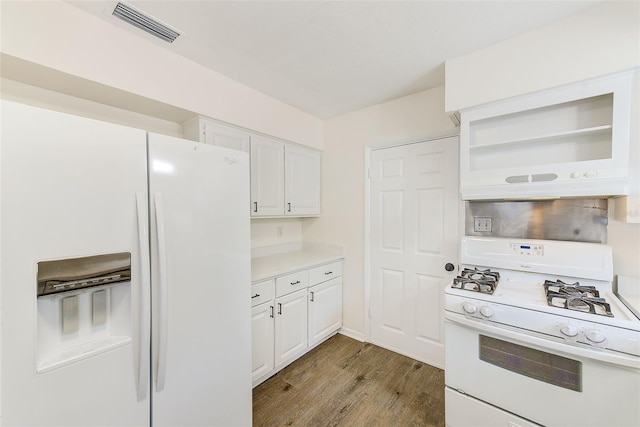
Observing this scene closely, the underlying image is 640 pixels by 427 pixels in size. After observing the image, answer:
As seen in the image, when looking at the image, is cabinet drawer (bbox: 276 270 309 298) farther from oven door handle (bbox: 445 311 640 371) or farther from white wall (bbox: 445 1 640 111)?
white wall (bbox: 445 1 640 111)

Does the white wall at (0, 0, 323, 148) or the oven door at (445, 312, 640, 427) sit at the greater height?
the white wall at (0, 0, 323, 148)

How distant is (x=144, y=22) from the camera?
1.46m

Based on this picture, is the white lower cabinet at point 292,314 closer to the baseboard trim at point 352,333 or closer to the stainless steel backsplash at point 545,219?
the baseboard trim at point 352,333

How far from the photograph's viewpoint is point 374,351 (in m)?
2.55

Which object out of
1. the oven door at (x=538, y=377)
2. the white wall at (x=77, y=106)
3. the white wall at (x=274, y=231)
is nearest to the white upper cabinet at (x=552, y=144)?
the oven door at (x=538, y=377)

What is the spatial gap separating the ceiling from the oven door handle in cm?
168

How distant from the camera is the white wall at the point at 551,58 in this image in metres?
1.30

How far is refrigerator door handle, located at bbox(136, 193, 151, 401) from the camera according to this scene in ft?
3.55

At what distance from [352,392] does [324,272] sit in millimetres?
1034

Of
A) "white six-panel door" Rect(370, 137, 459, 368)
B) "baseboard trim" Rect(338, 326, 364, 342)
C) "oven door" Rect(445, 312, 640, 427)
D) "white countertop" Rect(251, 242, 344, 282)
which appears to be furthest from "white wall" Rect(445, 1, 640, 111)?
"baseboard trim" Rect(338, 326, 364, 342)

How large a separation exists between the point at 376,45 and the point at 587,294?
1885 millimetres

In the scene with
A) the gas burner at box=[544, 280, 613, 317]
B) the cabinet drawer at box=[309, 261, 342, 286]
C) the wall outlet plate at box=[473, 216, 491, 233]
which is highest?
the wall outlet plate at box=[473, 216, 491, 233]

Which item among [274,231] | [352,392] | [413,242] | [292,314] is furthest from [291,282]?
[413,242]

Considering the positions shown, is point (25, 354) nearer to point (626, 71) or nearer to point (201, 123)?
point (201, 123)
